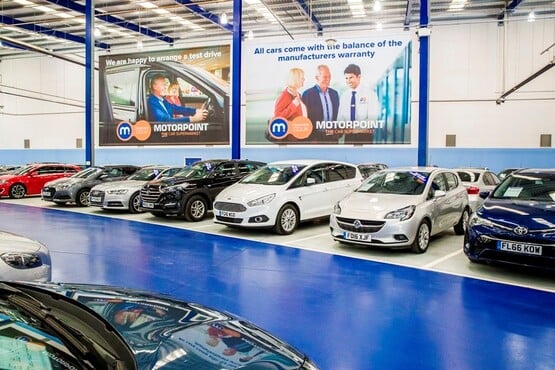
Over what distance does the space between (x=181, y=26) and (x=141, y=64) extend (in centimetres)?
676

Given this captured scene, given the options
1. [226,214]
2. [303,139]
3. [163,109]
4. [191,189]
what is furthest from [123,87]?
[226,214]

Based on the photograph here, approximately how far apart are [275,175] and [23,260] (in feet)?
17.3

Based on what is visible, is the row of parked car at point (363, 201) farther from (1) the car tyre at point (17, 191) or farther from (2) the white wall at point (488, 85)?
(2) the white wall at point (488, 85)

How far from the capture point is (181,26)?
20.9 meters

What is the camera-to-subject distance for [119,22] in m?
19.6

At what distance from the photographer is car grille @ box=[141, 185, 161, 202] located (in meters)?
9.57

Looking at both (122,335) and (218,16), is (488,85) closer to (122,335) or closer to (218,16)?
(218,16)

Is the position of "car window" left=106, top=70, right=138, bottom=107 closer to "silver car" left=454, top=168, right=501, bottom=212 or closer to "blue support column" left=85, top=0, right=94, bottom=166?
"blue support column" left=85, top=0, right=94, bottom=166

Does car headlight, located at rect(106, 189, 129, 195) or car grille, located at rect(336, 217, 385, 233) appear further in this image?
car headlight, located at rect(106, 189, 129, 195)

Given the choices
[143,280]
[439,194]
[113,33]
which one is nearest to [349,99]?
[439,194]

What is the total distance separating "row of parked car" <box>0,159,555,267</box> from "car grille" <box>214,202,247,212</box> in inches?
0.7

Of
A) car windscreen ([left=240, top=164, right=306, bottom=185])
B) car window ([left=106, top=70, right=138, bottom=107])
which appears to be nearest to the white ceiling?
car window ([left=106, top=70, right=138, bottom=107])

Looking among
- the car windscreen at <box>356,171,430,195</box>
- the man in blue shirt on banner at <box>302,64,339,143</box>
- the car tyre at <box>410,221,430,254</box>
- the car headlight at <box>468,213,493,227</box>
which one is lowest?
the car tyre at <box>410,221,430,254</box>

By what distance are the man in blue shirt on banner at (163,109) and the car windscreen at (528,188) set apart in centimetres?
977
